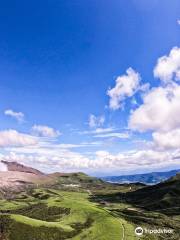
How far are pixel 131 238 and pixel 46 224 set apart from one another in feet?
144

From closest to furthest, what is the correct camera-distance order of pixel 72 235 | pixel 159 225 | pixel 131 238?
pixel 131 238, pixel 72 235, pixel 159 225

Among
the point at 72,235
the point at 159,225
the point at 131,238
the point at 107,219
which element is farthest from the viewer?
the point at 159,225

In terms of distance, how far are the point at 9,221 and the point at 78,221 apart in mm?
37792

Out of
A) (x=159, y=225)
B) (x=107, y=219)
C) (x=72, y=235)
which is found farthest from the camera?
(x=159, y=225)

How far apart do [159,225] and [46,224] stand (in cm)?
6628

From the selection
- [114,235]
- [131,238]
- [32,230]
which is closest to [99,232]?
[114,235]

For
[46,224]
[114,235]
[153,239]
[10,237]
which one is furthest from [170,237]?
[10,237]

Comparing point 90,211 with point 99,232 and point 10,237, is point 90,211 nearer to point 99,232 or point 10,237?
point 99,232

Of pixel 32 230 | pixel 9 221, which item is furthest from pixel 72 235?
pixel 9 221

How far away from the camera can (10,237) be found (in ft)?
499

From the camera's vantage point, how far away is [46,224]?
164500 millimetres

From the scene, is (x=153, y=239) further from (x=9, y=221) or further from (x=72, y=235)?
(x=9, y=221)

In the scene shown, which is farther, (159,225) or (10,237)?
(159,225)

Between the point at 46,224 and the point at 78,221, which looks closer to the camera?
the point at 46,224
